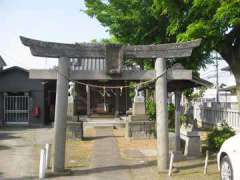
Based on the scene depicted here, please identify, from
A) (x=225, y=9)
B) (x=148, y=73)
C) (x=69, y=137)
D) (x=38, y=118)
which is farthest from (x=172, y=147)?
(x=38, y=118)

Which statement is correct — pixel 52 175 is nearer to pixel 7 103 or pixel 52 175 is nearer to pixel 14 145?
pixel 14 145

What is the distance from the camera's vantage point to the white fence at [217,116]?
18875 millimetres

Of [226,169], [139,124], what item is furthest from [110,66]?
[139,124]

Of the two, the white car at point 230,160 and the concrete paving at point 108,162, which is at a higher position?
the white car at point 230,160

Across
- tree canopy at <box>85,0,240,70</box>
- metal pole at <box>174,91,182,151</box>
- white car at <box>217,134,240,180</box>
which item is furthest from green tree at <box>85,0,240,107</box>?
white car at <box>217,134,240,180</box>

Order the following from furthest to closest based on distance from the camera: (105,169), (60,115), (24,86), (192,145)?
(24,86)
(192,145)
(105,169)
(60,115)

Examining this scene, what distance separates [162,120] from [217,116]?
13655 mm

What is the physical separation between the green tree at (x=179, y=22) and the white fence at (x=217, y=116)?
289 centimetres

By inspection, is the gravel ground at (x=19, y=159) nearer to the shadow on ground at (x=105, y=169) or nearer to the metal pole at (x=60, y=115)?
the metal pole at (x=60, y=115)

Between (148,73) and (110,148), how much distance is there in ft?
18.5

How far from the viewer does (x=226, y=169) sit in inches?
326

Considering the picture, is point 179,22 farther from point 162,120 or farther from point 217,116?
point 217,116

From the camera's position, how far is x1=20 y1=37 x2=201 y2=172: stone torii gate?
1061 centimetres

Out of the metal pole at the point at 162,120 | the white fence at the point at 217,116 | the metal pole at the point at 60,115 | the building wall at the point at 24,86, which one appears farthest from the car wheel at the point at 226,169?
the building wall at the point at 24,86
